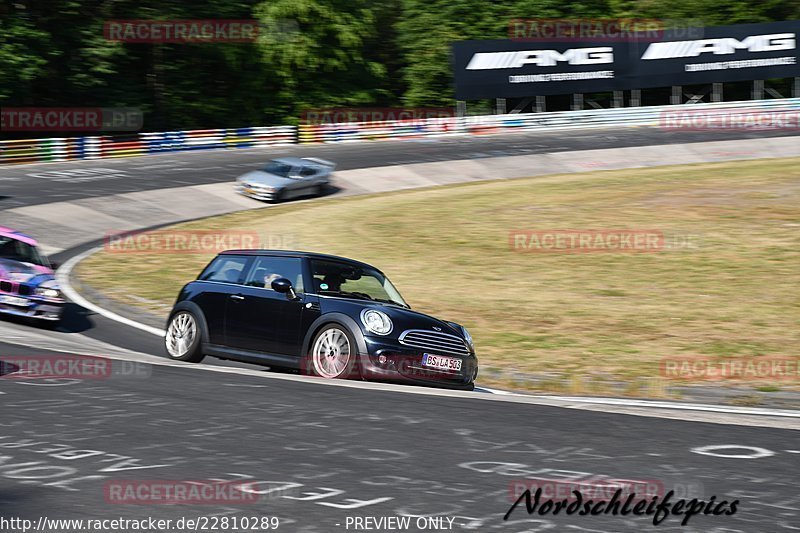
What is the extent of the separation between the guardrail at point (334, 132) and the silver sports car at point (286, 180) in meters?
11.6

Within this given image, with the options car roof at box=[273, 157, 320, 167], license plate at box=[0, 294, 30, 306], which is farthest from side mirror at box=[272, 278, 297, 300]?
car roof at box=[273, 157, 320, 167]

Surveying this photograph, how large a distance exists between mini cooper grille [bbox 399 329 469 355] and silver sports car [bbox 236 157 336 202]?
72.3ft

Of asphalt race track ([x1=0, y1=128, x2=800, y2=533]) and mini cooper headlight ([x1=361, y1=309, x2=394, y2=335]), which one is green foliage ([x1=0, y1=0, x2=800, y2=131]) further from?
asphalt race track ([x1=0, y1=128, x2=800, y2=533])

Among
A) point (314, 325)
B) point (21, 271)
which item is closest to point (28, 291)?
point (21, 271)

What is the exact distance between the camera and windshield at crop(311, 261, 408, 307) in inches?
409

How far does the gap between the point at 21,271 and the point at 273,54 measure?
151ft

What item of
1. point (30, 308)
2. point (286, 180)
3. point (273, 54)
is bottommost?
point (30, 308)

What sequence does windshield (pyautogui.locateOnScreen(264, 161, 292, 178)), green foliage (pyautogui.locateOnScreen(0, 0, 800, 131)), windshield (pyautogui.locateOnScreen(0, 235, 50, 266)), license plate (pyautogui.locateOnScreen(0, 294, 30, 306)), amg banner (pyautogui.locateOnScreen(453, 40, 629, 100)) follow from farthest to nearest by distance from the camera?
amg banner (pyautogui.locateOnScreen(453, 40, 629, 100)), green foliage (pyautogui.locateOnScreen(0, 0, 800, 131)), windshield (pyautogui.locateOnScreen(264, 161, 292, 178)), windshield (pyautogui.locateOnScreen(0, 235, 50, 266)), license plate (pyautogui.locateOnScreen(0, 294, 30, 306))

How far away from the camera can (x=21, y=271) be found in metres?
14.0

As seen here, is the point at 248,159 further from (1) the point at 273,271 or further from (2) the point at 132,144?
(1) the point at 273,271

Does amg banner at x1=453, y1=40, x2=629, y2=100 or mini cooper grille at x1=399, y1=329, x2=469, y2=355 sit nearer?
mini cooper grille at x1=399, y1=329, x2=469, y2=355

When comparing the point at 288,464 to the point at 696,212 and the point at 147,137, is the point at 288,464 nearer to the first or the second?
the point at 696,212

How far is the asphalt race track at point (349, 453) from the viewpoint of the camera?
4781 millimetres

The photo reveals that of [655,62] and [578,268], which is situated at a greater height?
[655,62]
